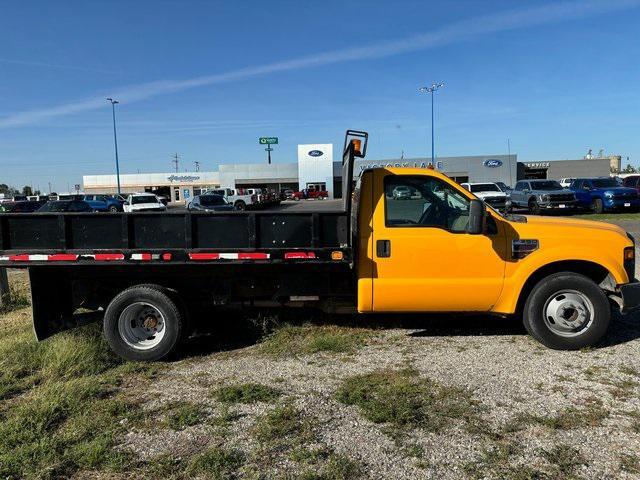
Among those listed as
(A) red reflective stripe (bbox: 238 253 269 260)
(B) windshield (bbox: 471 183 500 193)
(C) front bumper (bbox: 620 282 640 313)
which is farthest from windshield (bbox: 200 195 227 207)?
(C) front bumper (bbox: 620 282 640 313)

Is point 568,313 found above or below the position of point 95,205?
below

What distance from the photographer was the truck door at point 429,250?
532cm

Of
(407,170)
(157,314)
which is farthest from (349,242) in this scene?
(157,314)

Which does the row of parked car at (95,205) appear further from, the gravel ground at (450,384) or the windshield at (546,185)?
the gravel ground at (450,384)

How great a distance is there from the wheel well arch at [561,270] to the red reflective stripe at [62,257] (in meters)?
4.65

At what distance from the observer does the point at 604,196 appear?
23109 mm

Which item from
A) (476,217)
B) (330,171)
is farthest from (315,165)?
(476,217)

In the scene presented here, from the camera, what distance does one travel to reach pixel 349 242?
17.4 ft

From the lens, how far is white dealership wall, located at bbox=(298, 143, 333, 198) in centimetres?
6956

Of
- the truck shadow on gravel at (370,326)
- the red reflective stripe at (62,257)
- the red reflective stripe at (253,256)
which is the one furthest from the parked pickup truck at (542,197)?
the red reflective stripe at (62,257)

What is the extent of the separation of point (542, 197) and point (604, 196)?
9.38 feet

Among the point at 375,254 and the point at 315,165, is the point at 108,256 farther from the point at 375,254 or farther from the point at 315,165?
the point at 315,165

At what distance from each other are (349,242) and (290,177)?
67.8 metres

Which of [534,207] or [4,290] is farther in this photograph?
[534,207]
